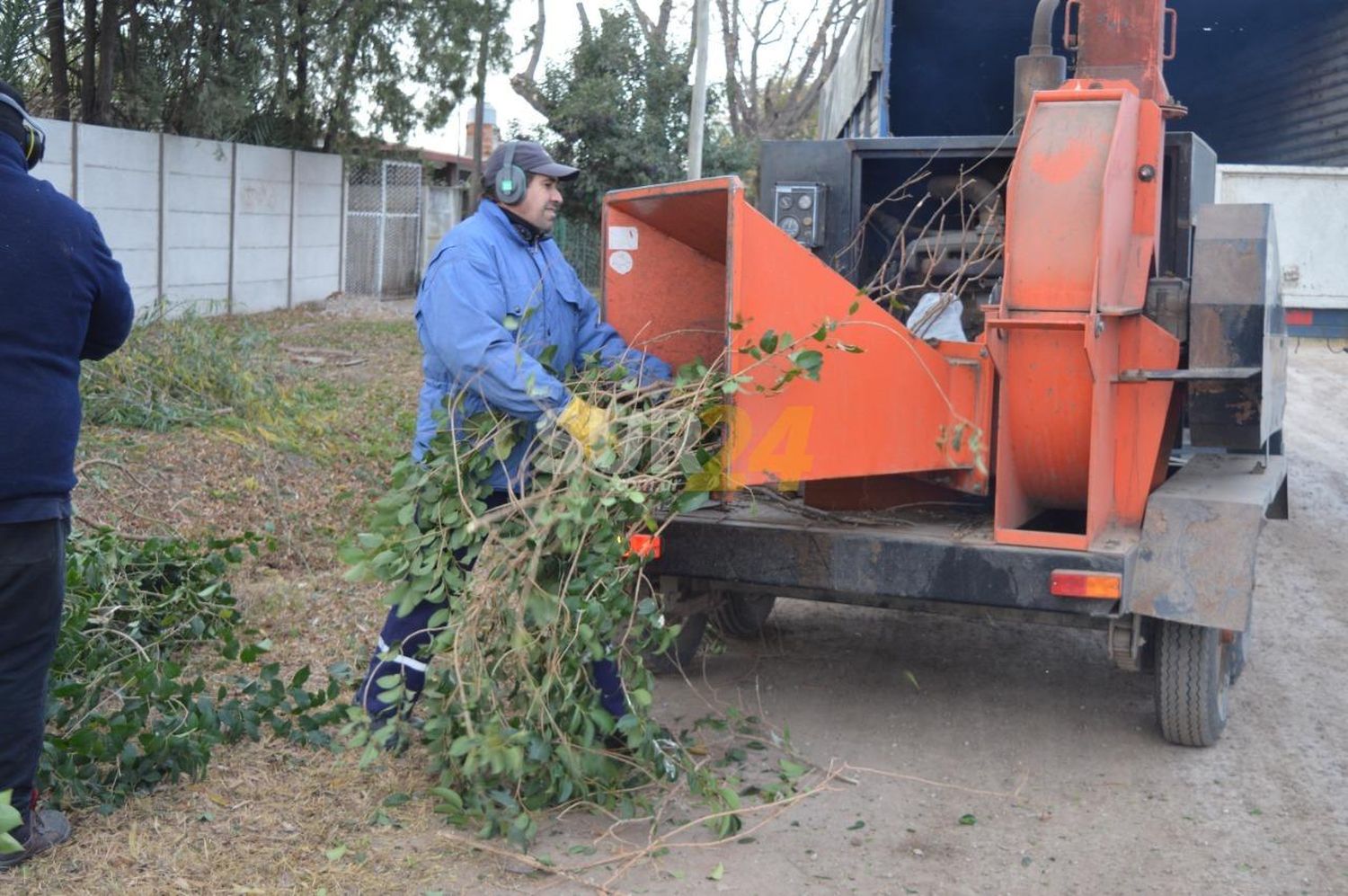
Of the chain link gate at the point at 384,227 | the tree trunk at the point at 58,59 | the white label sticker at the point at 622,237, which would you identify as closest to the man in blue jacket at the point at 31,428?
the white label sticker at the point at 622,237

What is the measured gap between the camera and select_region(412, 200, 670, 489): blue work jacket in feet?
13.6

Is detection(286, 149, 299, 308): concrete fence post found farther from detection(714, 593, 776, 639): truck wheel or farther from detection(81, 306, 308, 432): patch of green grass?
detection(714, 593, 776, 639): truck wheel

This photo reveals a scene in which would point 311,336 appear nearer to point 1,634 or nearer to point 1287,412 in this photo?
point 1287,412

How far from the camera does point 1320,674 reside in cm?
600

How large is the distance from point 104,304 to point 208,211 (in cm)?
1438

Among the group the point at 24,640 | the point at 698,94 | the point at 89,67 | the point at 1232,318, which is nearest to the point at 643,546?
the point at 24,640

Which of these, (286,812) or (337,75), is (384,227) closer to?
(337,75)

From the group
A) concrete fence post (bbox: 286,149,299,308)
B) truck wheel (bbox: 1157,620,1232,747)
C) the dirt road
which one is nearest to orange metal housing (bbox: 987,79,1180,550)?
truck wheel (bbox: 1157,620,1232,747)

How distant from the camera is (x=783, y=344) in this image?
4375 millimetres

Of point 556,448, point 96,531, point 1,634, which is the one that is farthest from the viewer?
point 96,531

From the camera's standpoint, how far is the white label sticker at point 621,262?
16.5 ft

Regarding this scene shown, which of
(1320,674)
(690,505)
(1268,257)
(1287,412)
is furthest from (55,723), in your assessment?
(1287,412)

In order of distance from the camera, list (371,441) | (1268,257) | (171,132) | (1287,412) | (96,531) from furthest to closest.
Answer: (171,132) < (1287,412) < (371,441) < (96,531) < (1268,257)

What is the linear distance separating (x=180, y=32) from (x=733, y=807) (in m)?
14.2
